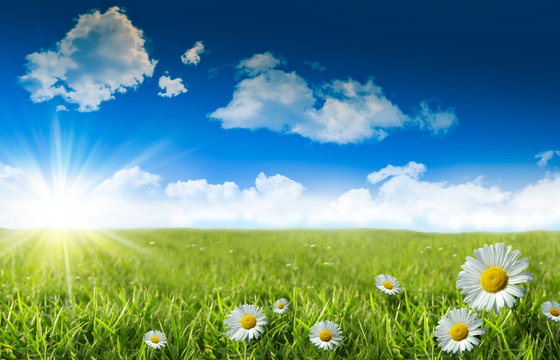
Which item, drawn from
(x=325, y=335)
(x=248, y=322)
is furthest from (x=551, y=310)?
(x=248, y=322)

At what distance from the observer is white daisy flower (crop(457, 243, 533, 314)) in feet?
6.63

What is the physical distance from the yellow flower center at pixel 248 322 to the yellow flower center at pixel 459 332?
1.21 m

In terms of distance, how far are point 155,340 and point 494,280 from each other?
218cm

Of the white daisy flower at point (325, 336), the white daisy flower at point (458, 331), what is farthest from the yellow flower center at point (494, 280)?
the white daisy flower at point (325, 336)

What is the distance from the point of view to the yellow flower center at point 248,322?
2.66m

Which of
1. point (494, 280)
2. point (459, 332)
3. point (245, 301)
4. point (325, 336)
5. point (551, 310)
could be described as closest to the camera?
point (494, 280)

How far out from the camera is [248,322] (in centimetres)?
266

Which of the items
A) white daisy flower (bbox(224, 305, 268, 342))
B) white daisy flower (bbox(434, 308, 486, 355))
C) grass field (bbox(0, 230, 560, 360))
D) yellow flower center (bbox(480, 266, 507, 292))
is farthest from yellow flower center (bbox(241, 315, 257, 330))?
yellow flower center (bbox(480, 266, 507, 292))

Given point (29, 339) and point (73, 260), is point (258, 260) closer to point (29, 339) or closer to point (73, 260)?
point (73, 260)

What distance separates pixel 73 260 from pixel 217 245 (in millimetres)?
3656

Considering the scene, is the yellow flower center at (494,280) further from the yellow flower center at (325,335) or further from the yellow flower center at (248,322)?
the yellow flower center at (248,322)

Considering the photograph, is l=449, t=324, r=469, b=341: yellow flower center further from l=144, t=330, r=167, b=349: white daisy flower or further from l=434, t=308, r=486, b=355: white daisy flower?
l=144, t=330, r=167, b=349: white daisy flower

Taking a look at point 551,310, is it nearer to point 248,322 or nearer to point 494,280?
point 494,280

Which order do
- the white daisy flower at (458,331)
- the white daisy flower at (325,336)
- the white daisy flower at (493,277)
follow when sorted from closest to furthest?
the white daisy flower at (493,277)
the white daisy flower at (458,331)
the white daisy flower at (325,336)
